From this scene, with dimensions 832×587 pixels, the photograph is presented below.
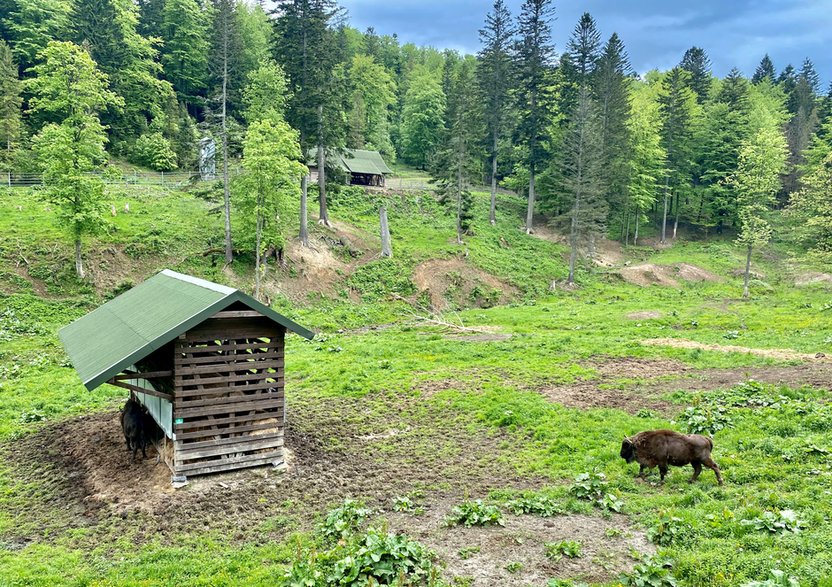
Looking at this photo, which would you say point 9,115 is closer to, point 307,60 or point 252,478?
point 307,60

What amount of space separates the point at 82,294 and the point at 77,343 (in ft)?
47.9

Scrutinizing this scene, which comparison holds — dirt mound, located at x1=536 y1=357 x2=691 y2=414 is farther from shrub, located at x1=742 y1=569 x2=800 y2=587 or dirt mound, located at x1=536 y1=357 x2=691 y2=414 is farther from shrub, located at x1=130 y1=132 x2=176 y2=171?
shrub, located at x1=130 y1=132 x2=176 y2=171

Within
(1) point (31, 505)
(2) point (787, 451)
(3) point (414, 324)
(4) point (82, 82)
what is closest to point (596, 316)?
(3) point (414, 324)

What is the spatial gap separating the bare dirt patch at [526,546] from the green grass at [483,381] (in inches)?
14.3

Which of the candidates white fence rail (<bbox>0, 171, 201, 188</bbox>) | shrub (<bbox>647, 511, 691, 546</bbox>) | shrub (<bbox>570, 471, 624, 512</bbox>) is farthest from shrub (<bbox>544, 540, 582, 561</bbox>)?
white fence rail (<bbox>0, 171, 201, 188</bbox>)

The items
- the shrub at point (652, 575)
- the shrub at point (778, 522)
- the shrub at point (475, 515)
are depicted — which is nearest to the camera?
the shrub at point (652, 575)

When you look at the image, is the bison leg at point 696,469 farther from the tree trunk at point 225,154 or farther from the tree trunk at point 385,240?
the tree trunk at point 385,240

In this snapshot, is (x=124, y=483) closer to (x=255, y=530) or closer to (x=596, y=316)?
(x=255, y=530)

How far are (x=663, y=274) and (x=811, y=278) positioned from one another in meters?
12.0

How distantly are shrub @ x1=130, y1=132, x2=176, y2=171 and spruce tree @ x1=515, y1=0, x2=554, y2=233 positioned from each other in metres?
34.5

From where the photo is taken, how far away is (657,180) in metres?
58.9

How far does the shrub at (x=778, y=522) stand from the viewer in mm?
7535

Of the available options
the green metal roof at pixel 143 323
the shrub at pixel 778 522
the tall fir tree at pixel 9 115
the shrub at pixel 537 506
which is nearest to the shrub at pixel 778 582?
the shrub at pixel 778 522

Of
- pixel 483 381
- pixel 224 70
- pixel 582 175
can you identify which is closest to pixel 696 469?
pixel 483 381
